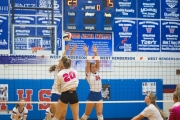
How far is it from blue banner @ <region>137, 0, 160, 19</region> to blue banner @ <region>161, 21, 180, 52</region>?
42 cm

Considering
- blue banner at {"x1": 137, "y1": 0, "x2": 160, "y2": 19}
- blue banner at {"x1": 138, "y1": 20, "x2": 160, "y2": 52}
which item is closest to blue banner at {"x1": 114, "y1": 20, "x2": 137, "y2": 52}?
blue banner at {"x1": 138, "y1": 20, "x2": 160, "y2": 52}

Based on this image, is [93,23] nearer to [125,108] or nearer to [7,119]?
[125,108]

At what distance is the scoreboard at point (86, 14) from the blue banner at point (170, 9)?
2006 millimetres

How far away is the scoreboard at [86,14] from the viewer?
1198 centimetres

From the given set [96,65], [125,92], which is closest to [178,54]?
[125,92]

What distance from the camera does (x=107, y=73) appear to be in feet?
41.1

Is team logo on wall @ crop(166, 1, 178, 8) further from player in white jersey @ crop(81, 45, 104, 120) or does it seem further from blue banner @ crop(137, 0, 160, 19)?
player in white jersey @ crop(81, 45, 104, 120)

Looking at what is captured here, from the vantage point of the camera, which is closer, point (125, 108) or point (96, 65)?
point (96, 65)

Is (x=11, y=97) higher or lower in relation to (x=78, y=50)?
lower

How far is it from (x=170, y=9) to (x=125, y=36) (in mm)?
1848

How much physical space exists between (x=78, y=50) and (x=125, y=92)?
1940 mm

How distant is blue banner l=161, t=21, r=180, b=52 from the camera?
1319 cm

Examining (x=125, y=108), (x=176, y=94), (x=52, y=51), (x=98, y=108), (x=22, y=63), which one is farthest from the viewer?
(x=125, y=108)

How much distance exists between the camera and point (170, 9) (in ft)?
43.5
